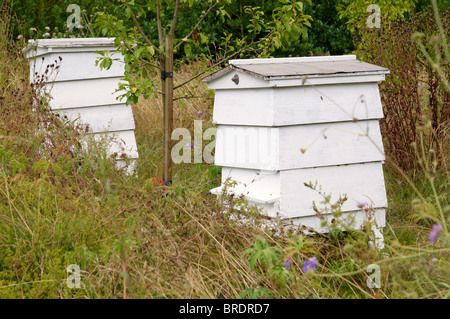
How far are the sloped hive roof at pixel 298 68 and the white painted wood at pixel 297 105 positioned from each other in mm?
84

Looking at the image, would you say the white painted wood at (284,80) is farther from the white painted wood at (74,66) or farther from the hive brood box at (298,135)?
the white painted wood at (74,66)

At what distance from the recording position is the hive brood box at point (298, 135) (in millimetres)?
2723

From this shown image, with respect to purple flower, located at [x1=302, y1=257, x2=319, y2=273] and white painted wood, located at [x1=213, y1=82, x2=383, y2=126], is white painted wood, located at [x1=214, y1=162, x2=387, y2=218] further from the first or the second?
purple flower, located at [x1=302, y1=257, x2=319, y2=273]

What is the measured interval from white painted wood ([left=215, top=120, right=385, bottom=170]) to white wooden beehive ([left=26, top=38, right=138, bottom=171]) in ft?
4.98

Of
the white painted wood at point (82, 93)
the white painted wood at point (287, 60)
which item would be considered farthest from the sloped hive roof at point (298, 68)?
the white painted wood at point (82, 93)

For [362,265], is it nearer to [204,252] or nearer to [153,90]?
[204,252]

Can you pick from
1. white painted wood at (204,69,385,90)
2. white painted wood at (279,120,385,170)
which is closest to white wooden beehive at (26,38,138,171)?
white painted wood at (204,69,385,90)

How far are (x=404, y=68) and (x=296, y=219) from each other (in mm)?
1961

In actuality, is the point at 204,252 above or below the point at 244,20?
below

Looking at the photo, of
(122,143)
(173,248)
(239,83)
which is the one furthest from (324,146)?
(122,143)

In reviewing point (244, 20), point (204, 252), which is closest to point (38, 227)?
point (204, 252)

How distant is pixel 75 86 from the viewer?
4.38 meters

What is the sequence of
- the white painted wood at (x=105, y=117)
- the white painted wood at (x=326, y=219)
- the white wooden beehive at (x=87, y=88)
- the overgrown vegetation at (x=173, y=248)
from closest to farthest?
the overgrown vegetation at (x=173, y=248), the white painted wood at (x=326, y=219), the white wooden beehive at (x=87, y=88), the white painted wood at (x=105, y=117)

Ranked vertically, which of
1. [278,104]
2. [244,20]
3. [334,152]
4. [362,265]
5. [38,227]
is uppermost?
[244,20]
